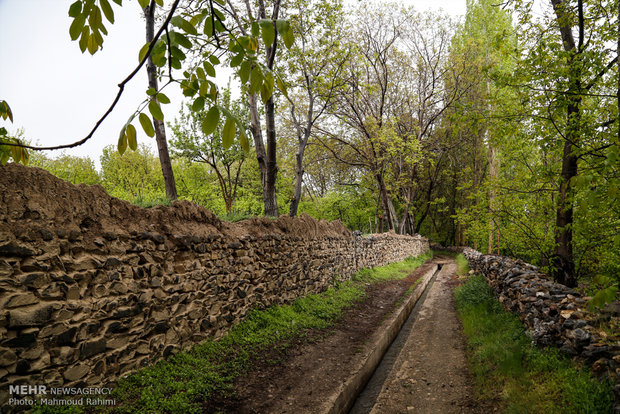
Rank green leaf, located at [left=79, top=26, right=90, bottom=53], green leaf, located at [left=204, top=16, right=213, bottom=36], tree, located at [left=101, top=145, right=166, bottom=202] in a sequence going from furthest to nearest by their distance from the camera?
1. tree, located at [left=101, top=145, right=166, bottom=202]
2. green leaf, located at [left=204, top=16, right=213, bottom=36]
3. green leaf, located at [left=79, top=26, right=90, bottom=53]

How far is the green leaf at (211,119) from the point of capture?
1037 mm

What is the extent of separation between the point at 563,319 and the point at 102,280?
19.1ft

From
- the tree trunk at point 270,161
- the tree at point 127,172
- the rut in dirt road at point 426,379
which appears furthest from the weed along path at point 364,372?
the tree at point 127,172

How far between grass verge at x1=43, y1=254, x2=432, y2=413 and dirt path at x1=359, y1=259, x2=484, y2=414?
1.83 m

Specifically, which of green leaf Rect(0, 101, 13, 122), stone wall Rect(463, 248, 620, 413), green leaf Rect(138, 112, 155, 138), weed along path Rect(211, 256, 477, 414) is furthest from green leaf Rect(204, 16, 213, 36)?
stone wall Rect(463, 248, 620, 413)

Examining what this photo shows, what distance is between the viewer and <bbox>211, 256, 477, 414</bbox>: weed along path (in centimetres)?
404

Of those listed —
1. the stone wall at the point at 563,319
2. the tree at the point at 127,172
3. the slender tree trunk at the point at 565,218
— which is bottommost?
the stone wall at the point at 563,319

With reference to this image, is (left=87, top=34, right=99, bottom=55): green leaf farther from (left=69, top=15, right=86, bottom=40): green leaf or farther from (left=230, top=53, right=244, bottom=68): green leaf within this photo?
(left=230, top=53, right=244, bottom=68): green leaf

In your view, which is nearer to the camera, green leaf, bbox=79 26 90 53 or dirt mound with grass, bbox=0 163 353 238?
green leaf, bbox=79 26 90 53

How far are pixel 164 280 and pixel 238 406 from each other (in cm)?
188

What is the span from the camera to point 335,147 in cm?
2184

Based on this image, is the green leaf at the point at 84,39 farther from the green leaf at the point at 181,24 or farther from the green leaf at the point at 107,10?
the green leaf at the point at 181,24

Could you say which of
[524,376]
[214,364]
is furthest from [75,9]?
[524,376]

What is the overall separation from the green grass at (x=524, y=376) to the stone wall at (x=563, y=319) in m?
0.16
